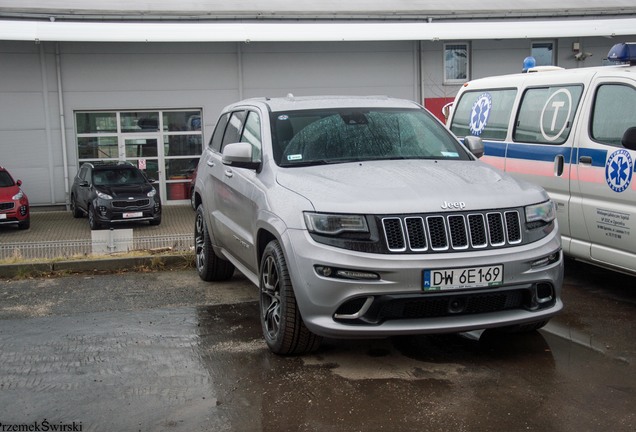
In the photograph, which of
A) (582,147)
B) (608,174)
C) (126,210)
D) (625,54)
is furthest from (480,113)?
(126,210)

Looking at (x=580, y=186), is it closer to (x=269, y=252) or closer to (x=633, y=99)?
(x=633, y=99)

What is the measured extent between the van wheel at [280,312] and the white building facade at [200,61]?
52.0ft

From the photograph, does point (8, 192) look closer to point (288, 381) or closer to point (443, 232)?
point (288, 381)

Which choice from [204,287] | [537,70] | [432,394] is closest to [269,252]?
[432,394]

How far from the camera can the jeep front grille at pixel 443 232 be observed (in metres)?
4.78

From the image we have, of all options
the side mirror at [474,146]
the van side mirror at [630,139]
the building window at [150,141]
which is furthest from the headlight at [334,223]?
the building window at [150,141]

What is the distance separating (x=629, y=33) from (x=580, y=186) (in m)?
16.7

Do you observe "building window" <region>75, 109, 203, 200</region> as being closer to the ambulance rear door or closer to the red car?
the red car

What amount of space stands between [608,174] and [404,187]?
244 centimetres

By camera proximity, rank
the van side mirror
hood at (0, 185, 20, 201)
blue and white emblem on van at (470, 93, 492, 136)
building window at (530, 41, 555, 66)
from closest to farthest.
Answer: the van side mirror
blue and white emblem on van at (470, 93, 492, 136)
hood at (0, 185, 20, 201)
building window at (530, 41, 555, 66)

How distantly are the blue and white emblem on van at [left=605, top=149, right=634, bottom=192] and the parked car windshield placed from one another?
1452 cm

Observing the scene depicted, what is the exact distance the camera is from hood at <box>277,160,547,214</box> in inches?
191

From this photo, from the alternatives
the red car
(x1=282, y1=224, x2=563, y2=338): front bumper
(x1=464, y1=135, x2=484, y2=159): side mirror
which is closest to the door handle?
(x1=464, y1=135, x2=484, y2=159): side mirror

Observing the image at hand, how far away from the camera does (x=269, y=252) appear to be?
5.32 meters
